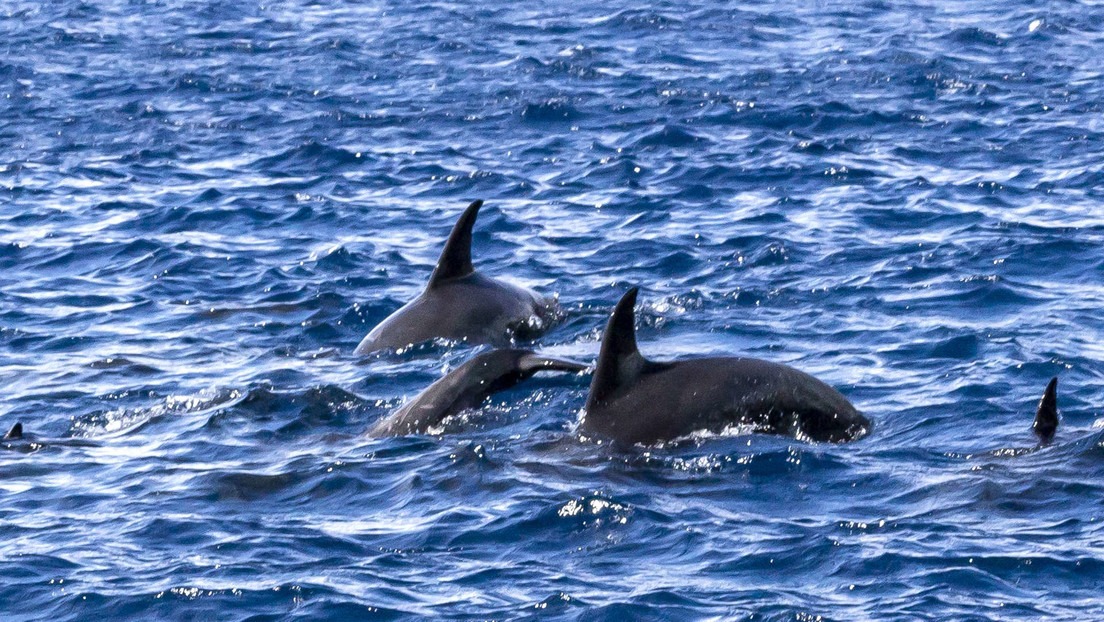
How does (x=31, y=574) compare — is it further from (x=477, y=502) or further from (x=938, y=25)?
(x=938, y=25)

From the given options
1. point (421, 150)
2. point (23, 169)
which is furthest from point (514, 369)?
point (23, 169)

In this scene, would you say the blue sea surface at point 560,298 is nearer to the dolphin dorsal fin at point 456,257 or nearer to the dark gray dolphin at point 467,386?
the dark gray dolphin at point 467,386

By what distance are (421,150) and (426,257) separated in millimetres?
5684

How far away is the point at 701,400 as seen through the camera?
1326cm

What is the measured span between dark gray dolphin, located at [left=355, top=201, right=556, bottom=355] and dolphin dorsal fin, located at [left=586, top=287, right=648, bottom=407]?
3772mm

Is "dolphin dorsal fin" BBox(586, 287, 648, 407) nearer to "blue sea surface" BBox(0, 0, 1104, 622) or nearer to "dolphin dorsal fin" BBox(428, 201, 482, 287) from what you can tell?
"blue sea surface" BBox(0, 0, 1104, 622)

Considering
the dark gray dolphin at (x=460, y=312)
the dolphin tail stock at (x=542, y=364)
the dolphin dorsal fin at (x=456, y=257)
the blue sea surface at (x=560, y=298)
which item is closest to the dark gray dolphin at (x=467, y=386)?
the dolphin tail stock at (x=542, y=364)

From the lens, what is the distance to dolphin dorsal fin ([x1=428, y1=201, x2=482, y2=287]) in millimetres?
16844

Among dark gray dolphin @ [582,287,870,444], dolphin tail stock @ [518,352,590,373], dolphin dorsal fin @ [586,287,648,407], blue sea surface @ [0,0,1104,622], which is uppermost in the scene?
dolphin dorsal fin @ [586,287,648,407]

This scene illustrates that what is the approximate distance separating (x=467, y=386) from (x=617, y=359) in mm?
1825

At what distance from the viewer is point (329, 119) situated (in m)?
28.6

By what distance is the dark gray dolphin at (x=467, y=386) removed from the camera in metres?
14.2

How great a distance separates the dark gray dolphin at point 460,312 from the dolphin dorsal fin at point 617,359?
377 cm

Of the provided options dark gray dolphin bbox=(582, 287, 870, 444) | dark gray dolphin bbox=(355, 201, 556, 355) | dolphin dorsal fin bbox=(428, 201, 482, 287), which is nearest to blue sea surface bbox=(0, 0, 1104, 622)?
dark gray dolphin bbox=(582, 287, 870, 444)
